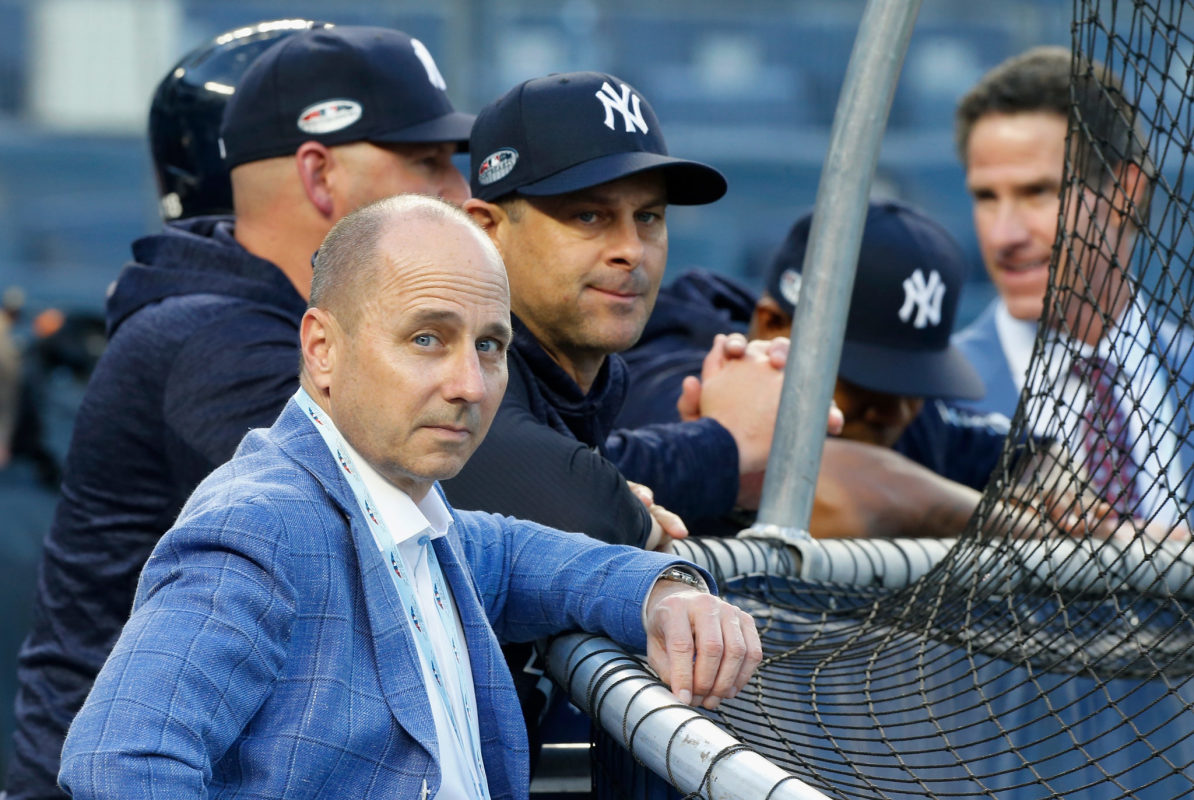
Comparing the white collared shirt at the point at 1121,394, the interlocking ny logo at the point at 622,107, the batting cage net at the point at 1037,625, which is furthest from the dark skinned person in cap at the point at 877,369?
the interlocking ny logo at the point at 622,107

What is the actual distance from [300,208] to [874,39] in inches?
42.8

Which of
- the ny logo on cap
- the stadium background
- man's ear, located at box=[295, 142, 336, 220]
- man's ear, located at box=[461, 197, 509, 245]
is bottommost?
the stadium background

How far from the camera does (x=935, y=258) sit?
3.15 metres

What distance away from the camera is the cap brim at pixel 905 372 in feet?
9.84

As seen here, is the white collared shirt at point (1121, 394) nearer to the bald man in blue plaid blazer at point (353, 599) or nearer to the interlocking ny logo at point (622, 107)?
the interlocking ny logo at point (622, 107)

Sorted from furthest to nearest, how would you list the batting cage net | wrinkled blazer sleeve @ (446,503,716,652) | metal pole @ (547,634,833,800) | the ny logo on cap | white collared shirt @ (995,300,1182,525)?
the ny logo on cap < white collared shirt @ (995,300,1182,525) < the batting cage net < wrinkled blazer sleeve @ (446,503,716,652) < metal pole @ (547,634,833,800)

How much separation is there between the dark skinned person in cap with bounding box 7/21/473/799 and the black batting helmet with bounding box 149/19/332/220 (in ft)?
1.67

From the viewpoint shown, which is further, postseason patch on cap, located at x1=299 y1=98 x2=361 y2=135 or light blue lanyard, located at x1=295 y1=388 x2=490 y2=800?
postseason patch on cap, located at x1=299 y1=98 x2=361 y2=135

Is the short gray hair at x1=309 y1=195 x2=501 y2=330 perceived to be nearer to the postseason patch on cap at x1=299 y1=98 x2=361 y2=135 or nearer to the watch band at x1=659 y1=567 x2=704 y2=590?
the watch band at x1=659 y1=567 x2=704 y2=590

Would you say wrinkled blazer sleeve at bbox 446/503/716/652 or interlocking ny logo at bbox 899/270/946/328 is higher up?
interlocking ny logo at bbox 899/270/946/328

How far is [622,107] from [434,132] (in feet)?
1.95

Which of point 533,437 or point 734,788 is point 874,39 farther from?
point 734,788

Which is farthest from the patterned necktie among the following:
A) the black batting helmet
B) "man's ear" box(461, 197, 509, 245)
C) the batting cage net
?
the black batting helmet

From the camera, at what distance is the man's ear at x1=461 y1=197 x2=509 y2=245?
2.34 m
